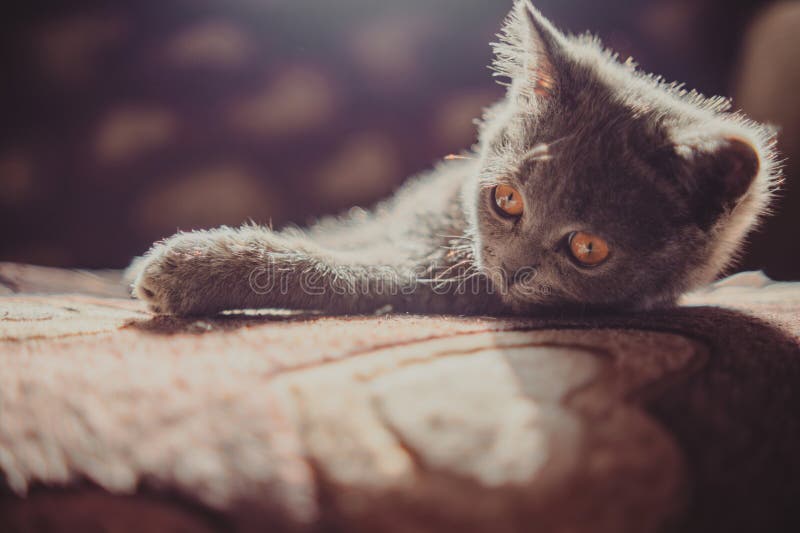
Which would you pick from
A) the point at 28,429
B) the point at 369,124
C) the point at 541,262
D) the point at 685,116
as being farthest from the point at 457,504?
the point at 369,124

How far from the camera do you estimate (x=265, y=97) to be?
54.3 inches

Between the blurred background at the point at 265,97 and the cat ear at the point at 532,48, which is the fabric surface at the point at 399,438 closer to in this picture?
the cat ear at the point at 532,48

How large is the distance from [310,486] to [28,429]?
23 centimetres

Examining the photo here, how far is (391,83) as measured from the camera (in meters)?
1.46

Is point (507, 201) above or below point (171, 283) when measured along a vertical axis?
above

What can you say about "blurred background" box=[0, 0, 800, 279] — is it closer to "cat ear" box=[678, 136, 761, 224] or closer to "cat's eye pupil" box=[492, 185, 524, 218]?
"cat's eye pupil" box=[492, 185, 524, 218]

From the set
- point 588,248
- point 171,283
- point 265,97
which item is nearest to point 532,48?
point 588,248

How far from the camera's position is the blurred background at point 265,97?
1.25 m

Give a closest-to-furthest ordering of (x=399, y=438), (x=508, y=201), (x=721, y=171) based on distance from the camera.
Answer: (x=399, y=438) → (x=721, y=171) → (x=508, y=201)

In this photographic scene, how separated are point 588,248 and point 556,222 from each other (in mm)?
68

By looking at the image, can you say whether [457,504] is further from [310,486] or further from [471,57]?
[471,57]

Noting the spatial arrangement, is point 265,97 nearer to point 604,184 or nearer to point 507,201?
point 507,201

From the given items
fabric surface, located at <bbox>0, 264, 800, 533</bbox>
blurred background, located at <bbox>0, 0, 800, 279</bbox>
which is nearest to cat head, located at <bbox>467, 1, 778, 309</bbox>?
fabric surface, located at <bbox>0, 264, 800, 533</bbox>

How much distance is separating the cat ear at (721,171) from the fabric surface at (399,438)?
0.31 m
